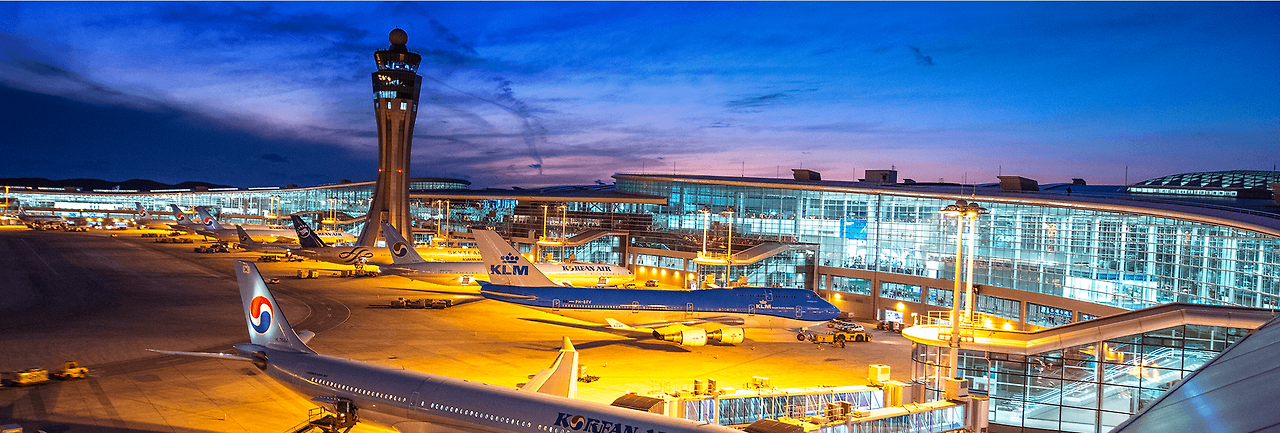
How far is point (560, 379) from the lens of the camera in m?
29.3

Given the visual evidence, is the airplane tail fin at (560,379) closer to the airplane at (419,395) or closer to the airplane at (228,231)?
the airplane at (419,395)

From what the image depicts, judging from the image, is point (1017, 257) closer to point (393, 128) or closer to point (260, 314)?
point (260, 314)

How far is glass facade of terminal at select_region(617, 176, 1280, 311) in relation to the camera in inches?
1764

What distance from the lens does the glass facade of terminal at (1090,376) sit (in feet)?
92.9


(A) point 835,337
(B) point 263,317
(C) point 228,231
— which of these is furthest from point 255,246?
(B) point 263,317

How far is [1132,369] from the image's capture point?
28922 mm

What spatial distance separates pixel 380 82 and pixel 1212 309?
119 meters

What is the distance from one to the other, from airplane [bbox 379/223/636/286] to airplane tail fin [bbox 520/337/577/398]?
4489 centimetres

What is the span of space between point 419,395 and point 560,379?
20.0 feet

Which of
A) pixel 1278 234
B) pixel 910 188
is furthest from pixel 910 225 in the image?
pixel 1278 234

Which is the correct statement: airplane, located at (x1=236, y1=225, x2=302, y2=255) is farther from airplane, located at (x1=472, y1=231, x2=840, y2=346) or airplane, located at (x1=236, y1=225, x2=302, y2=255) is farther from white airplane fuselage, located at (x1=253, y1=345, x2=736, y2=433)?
white airplane fuselage, located at (x1=253, y1=345, x2=736, y2=433)

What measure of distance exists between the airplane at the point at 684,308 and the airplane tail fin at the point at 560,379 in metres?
19.4

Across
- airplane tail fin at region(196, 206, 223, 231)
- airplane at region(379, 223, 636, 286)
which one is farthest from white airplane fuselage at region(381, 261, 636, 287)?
airplane tail fin at region(196, 206, 223, 231)

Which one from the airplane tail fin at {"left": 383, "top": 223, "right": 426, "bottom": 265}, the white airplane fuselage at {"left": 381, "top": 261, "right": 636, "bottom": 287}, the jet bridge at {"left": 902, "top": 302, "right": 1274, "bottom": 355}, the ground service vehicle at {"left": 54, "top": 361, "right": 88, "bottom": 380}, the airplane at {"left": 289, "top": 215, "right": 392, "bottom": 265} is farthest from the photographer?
the airplane at {"left": 289, "top": 215, "right": 392, "bottom": 265}
